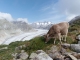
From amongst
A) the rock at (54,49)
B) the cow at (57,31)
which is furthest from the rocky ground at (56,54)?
the cow at (57,31)

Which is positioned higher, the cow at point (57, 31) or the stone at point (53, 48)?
the cow at point (57, 31)

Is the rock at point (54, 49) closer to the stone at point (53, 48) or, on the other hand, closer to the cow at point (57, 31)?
the stone at point (53, 48)

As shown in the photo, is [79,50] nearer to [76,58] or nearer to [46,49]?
[76,58]

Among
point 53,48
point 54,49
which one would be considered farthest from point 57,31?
point 54,49

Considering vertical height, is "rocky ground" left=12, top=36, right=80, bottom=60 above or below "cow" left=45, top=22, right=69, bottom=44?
below

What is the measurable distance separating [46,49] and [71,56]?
4017 mm

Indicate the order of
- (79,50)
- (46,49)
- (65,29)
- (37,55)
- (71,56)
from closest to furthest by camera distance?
(71,56), (37,55), (79,50), (46,49), (65,29)

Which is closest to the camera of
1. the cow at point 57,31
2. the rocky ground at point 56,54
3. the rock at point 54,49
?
the rocky ground at point 56,54

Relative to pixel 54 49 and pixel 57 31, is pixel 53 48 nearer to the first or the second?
pixel 54 49

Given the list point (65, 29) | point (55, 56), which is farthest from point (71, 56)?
point (65, 29)

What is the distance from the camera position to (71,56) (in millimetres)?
14312

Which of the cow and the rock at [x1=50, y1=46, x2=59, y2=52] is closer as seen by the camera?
the rock at [x1=50, y1=46, x2=59, y2=52]

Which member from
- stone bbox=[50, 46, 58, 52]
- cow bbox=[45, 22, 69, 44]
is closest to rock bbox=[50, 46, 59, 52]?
stone bbox=[50, 46, 58, 52]

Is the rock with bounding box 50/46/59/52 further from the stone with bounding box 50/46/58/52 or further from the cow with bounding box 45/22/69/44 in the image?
the cow with bounding box 45/22/69/44
